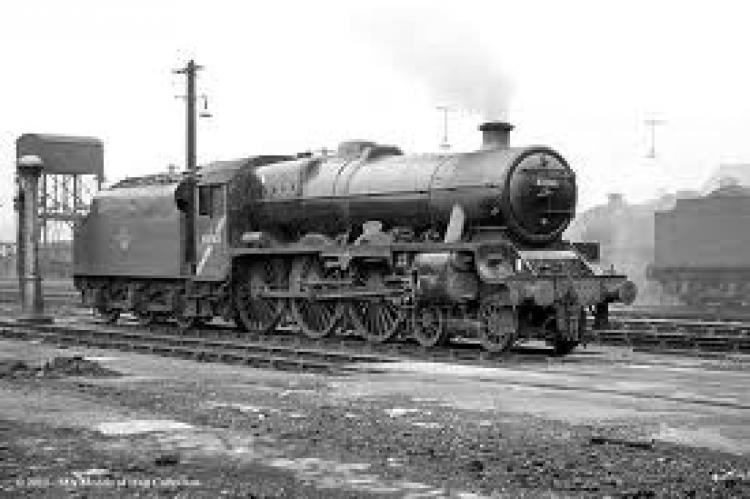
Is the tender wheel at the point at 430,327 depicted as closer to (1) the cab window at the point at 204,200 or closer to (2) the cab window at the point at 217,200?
(2) the cab window at the point at 217,200

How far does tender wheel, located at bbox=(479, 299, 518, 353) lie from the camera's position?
46.3ft

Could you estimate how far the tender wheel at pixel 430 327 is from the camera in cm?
1504

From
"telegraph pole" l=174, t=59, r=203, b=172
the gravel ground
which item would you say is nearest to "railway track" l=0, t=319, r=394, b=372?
the gravel ground

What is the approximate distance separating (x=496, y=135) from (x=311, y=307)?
15.3 feet

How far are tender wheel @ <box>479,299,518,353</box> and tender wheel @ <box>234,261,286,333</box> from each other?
489 cm

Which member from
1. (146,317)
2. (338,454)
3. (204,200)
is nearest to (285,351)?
(204,200)

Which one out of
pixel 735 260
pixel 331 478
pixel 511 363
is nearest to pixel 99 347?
pixel 511 363

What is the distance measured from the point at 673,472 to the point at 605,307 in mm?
8854

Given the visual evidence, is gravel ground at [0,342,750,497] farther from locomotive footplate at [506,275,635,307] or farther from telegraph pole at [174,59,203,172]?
telegraph pole at [174,59,203,172]

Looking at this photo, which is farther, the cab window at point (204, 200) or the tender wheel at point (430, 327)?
the cab window at point (204, 200)

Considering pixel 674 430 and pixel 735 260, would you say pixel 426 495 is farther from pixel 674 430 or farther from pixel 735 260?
pixel 735 260

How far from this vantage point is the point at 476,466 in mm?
6703

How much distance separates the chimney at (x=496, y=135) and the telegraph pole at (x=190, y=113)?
1709cm

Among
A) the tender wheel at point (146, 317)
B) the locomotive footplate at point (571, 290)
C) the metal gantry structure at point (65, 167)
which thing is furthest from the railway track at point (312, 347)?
the metal gantry structure at point (65, 167)
